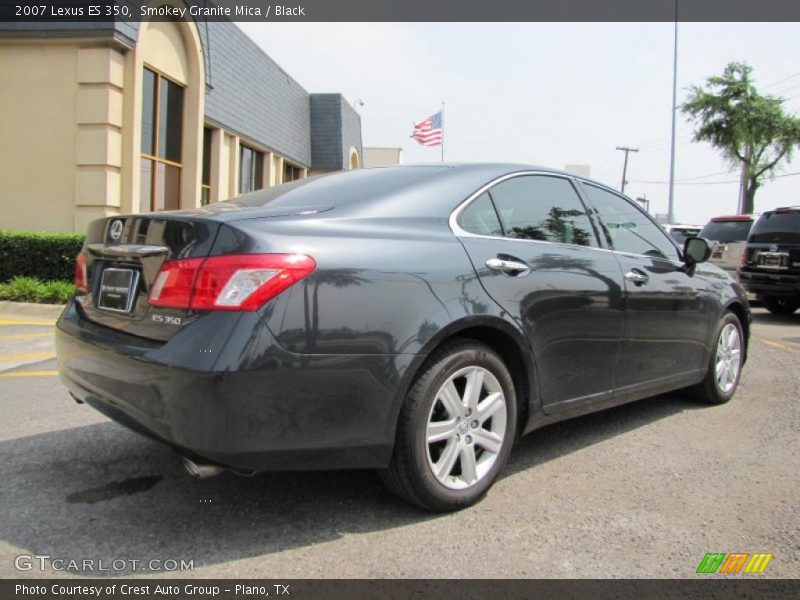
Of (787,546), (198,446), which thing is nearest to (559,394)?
(787,546)

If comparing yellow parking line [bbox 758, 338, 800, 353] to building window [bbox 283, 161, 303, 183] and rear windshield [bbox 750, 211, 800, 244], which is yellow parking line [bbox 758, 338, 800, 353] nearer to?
rear windshield [bbox 750, 211, 800, 244]

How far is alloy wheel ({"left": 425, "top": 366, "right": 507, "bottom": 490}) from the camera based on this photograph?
288cm

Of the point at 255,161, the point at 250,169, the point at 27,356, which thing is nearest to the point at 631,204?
the point at 27,356

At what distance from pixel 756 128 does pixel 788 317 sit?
26.2 m

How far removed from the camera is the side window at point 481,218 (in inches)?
125

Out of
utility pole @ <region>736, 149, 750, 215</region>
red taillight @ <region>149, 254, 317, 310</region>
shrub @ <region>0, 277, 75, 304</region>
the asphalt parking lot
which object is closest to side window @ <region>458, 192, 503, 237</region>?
red taillight @ <region>149, 254, 317, 310</region>

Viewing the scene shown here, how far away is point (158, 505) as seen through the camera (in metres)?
2.98

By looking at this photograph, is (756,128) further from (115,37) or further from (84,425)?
(84,425)

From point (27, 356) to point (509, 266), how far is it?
17.8 feet

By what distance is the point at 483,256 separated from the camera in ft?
10.1

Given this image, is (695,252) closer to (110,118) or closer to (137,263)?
(137,263)

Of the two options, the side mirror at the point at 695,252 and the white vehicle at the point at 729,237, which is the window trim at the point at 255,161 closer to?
the white vehicle at the point at 729,237

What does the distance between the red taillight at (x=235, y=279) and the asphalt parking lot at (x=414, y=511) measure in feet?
3.20
